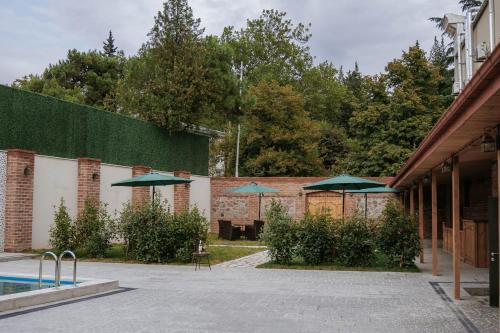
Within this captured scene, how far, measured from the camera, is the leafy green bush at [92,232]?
50.6ft

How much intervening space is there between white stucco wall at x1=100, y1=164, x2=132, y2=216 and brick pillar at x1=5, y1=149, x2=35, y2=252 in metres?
3.72

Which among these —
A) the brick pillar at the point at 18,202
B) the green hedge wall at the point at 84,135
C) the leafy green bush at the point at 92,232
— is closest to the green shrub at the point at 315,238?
the leafy green bush at the point at 92,232

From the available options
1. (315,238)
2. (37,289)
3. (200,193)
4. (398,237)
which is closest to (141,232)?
(315,238)

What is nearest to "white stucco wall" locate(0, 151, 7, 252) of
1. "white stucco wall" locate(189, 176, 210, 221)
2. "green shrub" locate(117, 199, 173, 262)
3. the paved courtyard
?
"green shrub" locate(117, 199, 173, 262)

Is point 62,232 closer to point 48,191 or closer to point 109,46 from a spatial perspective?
point 48,191

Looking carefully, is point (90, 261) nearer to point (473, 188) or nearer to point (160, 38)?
point (473, 188)

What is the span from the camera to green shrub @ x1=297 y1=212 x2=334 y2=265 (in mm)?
14023

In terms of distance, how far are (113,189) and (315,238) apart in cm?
920

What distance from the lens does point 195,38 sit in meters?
27.2

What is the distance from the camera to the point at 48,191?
56.6 feet

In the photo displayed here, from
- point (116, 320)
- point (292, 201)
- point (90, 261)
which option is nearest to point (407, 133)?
point (292, 201)

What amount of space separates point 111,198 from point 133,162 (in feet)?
6.87

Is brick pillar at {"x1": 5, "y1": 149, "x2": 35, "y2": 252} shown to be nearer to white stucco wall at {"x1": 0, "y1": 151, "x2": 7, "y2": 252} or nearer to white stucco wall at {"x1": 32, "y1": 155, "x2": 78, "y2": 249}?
white stucco wall at {"x1": 0, "y1": 151, "x2": 7, "y2": 252}

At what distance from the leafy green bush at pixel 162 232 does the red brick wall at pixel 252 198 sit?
11880 mm
